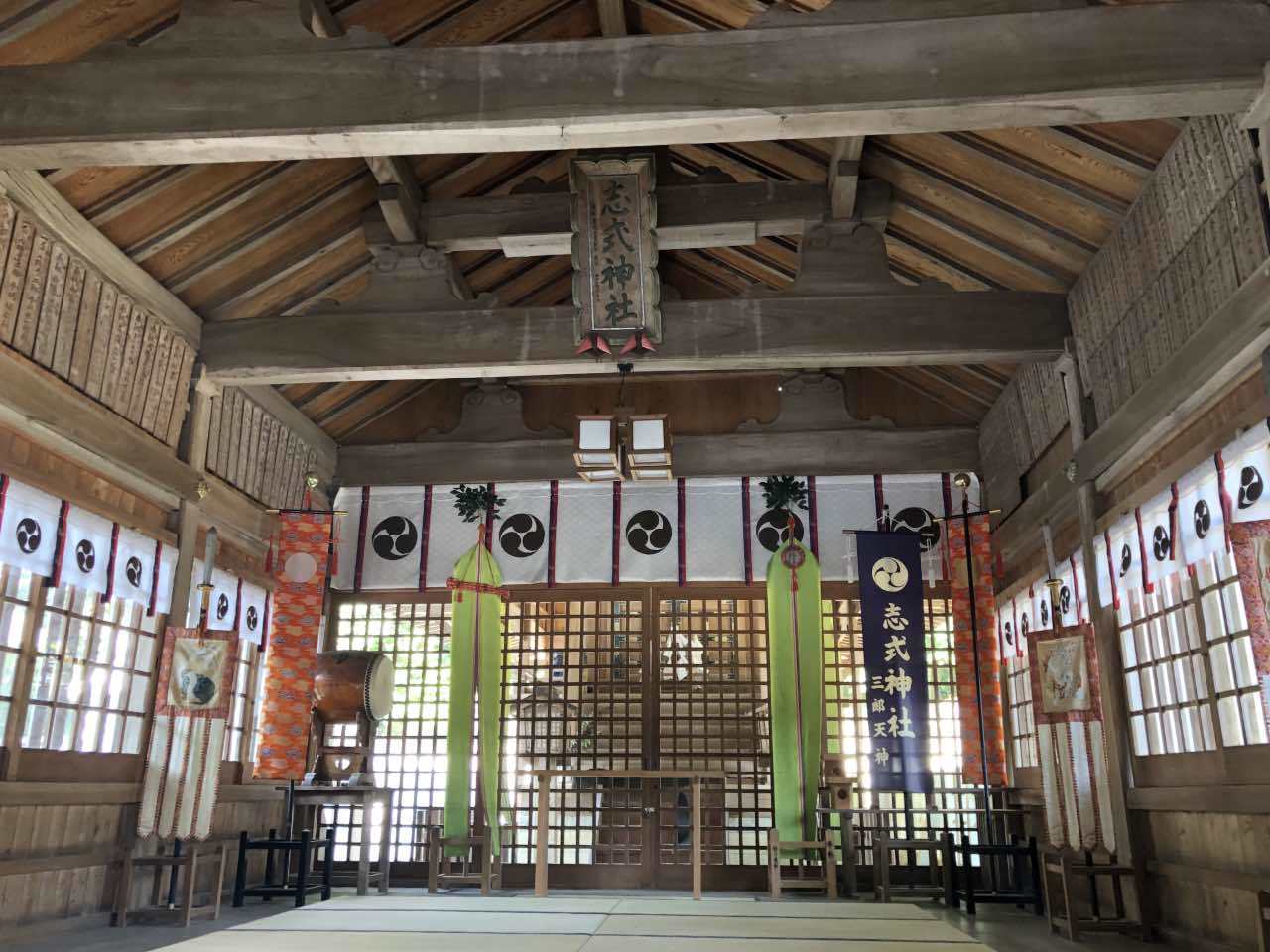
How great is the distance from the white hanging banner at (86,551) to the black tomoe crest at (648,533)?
151 inches

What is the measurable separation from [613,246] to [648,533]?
10.3 ft

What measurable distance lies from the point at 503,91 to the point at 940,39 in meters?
1.76

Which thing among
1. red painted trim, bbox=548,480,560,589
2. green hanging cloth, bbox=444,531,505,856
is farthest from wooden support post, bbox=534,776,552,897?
red painted trim, bbox=548,480,560,589

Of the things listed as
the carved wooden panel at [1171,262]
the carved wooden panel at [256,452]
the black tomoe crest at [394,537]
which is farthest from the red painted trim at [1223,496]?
the black tomoe crest at [394,537]

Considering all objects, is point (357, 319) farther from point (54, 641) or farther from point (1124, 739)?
point (1124, 739)

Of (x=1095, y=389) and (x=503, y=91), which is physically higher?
(x=503, y=91)

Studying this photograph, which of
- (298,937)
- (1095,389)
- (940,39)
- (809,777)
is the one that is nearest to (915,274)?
(1095,389)

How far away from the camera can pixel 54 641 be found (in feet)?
17.6

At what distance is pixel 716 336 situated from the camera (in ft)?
19.7

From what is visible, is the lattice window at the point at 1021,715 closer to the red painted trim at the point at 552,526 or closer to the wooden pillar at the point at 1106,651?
the wooden pillar at the point at 1106,651

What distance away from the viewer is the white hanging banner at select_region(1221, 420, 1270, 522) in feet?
13.1

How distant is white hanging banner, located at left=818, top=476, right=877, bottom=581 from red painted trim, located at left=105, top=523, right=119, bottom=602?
16.1ft

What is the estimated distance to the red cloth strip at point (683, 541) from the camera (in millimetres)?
8133

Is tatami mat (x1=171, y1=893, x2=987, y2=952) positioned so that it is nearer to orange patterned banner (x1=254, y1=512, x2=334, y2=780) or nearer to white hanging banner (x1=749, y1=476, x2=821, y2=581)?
orange patterned banner (x1=254, y1=512, x2=334, y2=780)
